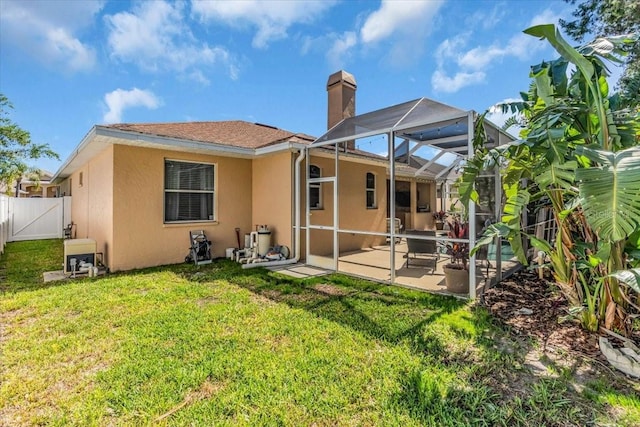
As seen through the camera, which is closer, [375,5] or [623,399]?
[623,399]

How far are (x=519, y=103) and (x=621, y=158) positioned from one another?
2.17m

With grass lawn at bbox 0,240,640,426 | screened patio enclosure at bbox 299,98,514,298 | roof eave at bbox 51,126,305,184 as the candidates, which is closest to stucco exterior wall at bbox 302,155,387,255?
screened patio enclosure at bbox 299,98,514,298

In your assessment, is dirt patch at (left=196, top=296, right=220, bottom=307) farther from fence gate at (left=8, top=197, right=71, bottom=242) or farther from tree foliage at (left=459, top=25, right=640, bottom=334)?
fence gate at (left=8, top=197, right=71, bottom=242)

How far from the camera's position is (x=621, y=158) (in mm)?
2646

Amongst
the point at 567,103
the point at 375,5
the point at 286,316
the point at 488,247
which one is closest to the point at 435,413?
the point at 286,316

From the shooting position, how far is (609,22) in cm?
786

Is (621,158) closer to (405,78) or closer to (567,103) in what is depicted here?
(567,103)

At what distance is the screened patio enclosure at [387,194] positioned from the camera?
20.1ft

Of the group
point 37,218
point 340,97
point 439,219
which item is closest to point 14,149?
point 37,218

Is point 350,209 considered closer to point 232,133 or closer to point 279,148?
point 279,148

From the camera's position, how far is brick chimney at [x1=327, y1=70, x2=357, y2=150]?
970 cm

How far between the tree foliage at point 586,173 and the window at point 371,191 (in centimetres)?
675

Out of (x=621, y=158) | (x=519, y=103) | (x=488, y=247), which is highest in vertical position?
(x=519, y=103)

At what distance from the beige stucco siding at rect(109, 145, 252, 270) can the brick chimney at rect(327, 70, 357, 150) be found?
359 cm
